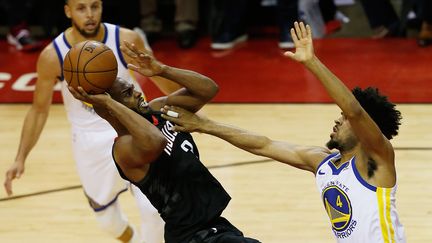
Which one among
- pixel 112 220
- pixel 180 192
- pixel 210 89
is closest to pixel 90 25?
pixel 112 220

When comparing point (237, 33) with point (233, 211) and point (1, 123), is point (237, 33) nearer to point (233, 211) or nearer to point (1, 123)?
point (1, 123)

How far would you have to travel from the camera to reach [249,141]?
548cm

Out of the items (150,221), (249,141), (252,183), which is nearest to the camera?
(249,141)

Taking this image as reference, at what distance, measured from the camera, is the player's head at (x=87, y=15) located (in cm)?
669

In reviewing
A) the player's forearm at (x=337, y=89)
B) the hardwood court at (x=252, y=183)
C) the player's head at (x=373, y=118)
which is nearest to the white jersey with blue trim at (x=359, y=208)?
the player's head at (x=373, y=118)

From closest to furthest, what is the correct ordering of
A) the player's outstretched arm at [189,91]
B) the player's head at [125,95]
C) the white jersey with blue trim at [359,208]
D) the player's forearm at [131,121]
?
1. the player's forearm at [131,121]
2. the white jersey with blue trim at [359,208]
3. the player's head at [125,95]
4. the player's outstretched arm at [189,91]

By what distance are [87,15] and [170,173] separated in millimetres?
1900

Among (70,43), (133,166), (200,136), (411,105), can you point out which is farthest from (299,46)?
(411,105)

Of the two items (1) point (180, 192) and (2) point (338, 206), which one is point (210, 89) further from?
(2) point (338, 206)

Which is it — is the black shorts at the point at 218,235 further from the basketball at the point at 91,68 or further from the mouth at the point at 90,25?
the mouth at the point at 90,25

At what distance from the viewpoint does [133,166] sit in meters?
5.02

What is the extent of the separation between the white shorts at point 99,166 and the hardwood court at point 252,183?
72 cm

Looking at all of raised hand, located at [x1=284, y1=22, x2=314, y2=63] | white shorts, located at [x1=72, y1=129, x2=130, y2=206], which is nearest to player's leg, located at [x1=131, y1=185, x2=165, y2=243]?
white shorts, located at [x1=72, y1=129, x2=130, y2=206]

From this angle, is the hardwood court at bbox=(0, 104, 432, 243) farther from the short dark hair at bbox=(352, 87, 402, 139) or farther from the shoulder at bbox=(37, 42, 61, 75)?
the short dark hair at bbox=(352, 87, 402, 139)
